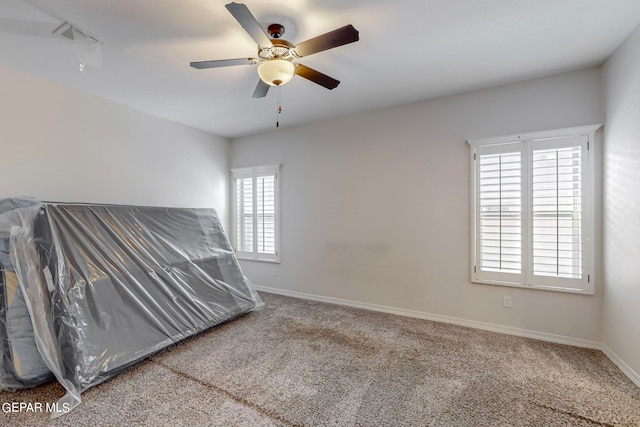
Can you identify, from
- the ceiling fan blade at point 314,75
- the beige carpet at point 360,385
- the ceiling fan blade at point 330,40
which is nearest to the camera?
the ceiling fan blade at point 330,40

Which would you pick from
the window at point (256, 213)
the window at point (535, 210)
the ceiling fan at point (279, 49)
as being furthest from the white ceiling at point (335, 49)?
the window at point (256, 213)

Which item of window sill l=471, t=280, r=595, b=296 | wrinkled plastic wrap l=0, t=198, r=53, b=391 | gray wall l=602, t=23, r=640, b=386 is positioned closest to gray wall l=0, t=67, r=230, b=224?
wrinkled plastic wrap l=0, t=198, r=53, b=391

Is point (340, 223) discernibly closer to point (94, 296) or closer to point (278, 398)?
point (278, 398)

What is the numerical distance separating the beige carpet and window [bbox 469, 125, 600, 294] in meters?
0.70

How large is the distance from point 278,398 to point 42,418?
57.3 inches

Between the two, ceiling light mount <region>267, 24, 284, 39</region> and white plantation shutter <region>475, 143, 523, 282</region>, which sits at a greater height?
ceiling light mount <region>267, 24, 284, 39</region>

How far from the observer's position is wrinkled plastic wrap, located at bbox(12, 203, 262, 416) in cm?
197

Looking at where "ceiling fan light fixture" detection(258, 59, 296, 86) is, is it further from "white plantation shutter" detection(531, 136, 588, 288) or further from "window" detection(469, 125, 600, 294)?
"white plantation shutter" detection(531, 136, 588, 288)

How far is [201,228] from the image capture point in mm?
3523

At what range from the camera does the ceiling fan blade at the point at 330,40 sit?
1.60 meters

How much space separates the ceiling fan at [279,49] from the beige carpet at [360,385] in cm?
226

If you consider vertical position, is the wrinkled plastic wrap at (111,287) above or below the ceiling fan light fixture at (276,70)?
below

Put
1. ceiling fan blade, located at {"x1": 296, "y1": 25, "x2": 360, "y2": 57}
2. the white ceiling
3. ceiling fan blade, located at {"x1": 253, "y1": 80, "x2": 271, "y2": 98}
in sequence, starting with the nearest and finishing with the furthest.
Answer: ceiling fan blade, located at {"x1": 296, "y1": 25, "x2": 360, "y2": 57} → the white ceiling → ceiling fan blade, located at {"x1": 253, "y1": 80, "x2": 271, "y2": 98}

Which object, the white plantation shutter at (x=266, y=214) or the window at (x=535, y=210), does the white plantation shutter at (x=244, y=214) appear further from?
the window at (x=535, y=210)
